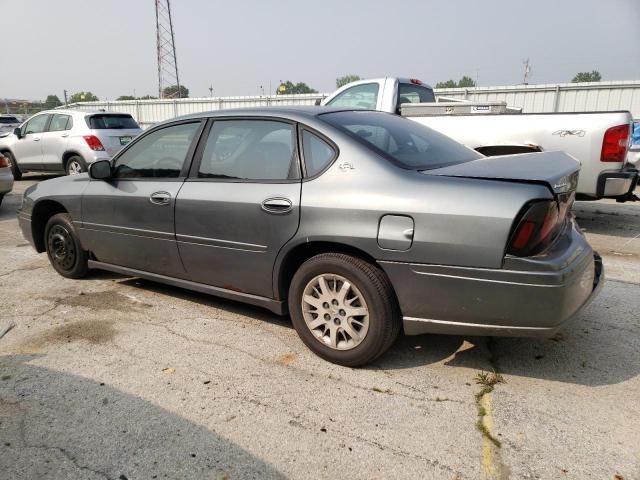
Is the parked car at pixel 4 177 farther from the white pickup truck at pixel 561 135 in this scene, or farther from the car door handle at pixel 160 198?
the white pickup truck at pixel 561 135

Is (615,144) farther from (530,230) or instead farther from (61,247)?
(61,247)

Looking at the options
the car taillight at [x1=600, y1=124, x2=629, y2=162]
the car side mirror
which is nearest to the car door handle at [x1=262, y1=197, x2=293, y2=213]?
the car side mirror

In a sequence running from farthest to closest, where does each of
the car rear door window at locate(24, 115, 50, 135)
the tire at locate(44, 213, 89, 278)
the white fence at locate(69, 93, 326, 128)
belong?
1. the white fence at locate(69, 93, 326, 128)
2. the car rear door window at locate(24, 115, 50, 135)
3. the tire at locate(44, 213, 89, 278)

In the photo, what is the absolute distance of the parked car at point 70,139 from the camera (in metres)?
10.3

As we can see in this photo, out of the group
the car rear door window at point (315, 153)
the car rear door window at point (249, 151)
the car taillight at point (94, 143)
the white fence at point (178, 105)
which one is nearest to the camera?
the car rear door window at point (315, 153)

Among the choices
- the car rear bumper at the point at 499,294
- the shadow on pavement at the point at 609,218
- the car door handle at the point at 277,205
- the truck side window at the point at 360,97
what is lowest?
the shadow on pavement at the point at 609,218

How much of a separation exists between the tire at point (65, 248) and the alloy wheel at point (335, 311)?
101 inches

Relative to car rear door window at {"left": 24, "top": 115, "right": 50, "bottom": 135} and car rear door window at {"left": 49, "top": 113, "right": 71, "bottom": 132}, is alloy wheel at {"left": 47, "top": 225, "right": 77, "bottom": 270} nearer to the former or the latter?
car rear door window at {"left": 49, "top": 113, "right": 71, "bottom": 132}

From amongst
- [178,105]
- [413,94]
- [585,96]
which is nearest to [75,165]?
[413,94]

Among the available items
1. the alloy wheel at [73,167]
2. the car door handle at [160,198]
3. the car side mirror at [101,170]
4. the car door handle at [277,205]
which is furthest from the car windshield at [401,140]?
the alloy wheel at [73,167]

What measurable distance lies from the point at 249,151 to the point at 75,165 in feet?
28.6

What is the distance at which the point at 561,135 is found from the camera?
6.09 m

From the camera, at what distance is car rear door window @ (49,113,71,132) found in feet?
35.0

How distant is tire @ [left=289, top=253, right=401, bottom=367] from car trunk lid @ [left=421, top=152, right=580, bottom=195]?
0.72 metres
